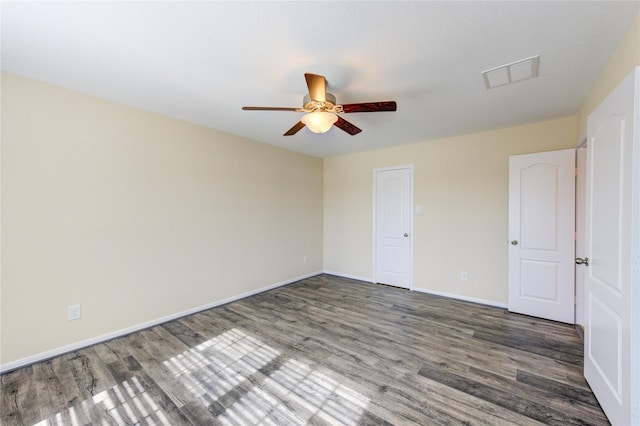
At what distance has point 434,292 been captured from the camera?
13.0 ft

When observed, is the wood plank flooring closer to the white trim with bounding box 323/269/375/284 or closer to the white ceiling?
the white trim with bounding box 323/269/375/284

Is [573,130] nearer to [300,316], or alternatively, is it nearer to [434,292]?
[434,292]

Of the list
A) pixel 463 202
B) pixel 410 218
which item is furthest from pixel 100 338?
pixel 463 202

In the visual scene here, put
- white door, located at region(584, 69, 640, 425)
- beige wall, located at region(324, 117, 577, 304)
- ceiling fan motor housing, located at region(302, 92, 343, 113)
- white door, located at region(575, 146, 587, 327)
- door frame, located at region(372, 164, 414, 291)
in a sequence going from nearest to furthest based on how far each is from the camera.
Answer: white door, located at region(584, 69, 640, 425) → ceiling fan motor housing, located at region(302, 92, 343, 113) → white door, located at region(575, 146, 587, 327) → beige wall, located at region(324, 117, 577, 304) → door frame, located at region(372, 164, 414, 291)

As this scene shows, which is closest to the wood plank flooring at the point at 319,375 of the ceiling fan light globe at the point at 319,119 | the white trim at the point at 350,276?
the white trim at the point at 350,276

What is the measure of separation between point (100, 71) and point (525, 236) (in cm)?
479

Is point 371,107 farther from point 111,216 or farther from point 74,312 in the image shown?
point 74,312

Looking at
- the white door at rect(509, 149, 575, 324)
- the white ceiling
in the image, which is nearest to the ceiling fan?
the white ceiling

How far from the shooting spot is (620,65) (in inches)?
66.4

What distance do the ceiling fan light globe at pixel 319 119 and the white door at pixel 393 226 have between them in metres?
2.57

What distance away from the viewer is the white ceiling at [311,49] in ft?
4.68

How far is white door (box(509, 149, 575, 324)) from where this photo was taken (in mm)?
2891

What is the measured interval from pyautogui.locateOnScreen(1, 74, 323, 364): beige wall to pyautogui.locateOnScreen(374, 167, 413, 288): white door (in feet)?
6.97

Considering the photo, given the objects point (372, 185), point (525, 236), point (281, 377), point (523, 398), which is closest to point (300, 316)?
point (281, 377)
